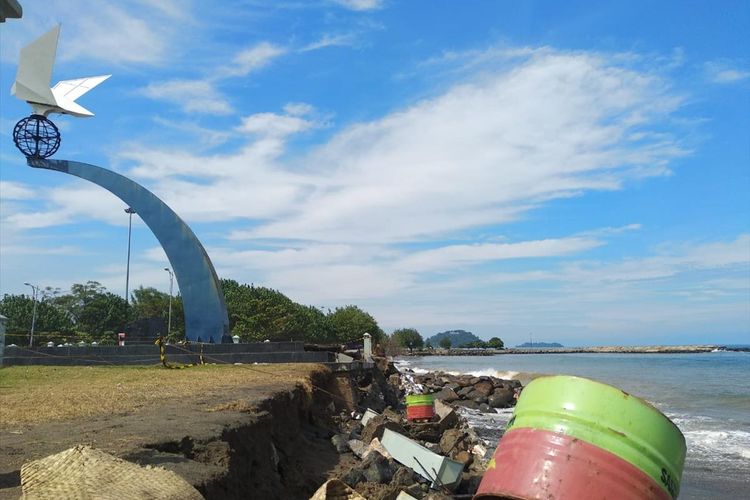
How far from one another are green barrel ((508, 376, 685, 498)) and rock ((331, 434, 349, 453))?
8.85 m

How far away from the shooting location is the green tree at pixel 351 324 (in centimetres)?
7719

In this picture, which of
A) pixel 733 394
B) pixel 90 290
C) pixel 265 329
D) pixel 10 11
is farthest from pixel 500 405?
pixel 90 290

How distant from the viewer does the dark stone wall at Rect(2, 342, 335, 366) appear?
64.4ft

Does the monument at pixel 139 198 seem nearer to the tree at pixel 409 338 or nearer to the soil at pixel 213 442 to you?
the soil at pixel 213 442

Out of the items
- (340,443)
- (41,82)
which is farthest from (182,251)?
(340,443)

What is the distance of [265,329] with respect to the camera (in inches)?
2303

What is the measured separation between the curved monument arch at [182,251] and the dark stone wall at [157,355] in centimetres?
196

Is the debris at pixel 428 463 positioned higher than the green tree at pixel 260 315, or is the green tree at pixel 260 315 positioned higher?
the green tree at pixel 260 315

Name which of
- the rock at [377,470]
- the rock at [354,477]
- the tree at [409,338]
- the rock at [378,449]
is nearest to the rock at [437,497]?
the rock at [377,470]

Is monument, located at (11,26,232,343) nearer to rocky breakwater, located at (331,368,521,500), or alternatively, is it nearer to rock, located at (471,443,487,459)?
rocky breakwater, located at (331,368,521,500)

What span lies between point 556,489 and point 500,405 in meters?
26.9

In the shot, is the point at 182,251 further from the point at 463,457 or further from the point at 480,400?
Result: the point at 463,457

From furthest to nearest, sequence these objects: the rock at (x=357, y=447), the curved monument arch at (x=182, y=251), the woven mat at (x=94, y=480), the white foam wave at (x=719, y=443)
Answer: the curved monument arch at (x=182, y=251) < the white foam wave at (x=719, y=443) < the rock at (x=357, y=447) < the woven mat at (x=94, y=480)

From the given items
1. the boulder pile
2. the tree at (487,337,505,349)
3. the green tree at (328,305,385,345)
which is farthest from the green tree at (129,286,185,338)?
the tree at (487,337,505,349)
